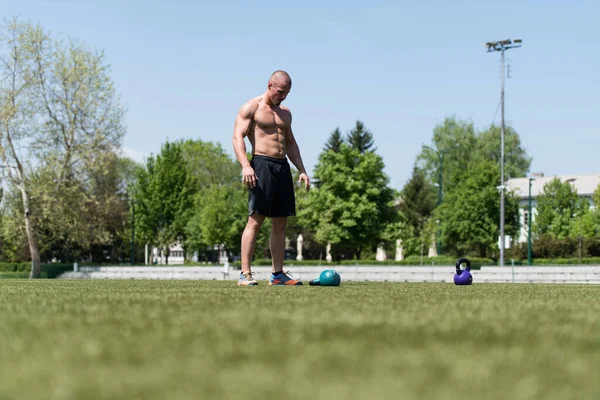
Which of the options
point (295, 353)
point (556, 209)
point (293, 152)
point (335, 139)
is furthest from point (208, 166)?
point (295, 353)

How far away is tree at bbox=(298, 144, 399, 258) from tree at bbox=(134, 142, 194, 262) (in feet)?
48.6

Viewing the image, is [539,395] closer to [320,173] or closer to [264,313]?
[264,313]

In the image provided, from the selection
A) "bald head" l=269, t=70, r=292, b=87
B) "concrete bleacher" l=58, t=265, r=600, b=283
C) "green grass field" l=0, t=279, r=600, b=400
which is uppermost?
"bald head" l=269, t=70, r=292, b=87

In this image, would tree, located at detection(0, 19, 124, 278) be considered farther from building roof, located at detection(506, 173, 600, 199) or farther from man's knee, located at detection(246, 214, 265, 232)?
building roof, located at detection(506, 173, 600, 199)

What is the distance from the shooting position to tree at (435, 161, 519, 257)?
58469 mm

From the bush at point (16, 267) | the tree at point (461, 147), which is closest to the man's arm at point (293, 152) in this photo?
the bush at point (16, 267)

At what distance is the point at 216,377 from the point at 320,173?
57.1m

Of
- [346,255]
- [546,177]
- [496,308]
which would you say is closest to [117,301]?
[496,308]

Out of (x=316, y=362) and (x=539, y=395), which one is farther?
(x=316, y=362)

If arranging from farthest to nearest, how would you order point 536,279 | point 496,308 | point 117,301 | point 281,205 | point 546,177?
1. point 546,177
2. point 536,279
3. point 281,205
4. point 117,301
5. point 496,308

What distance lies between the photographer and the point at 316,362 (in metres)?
2.09

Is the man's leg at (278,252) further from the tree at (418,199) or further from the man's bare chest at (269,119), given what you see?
the tree at (418,199)

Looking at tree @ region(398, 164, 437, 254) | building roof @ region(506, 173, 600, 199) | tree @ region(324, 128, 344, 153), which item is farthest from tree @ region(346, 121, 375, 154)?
building roof @ region(506, 173, 600, 199)

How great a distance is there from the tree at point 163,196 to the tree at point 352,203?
14.8 m
